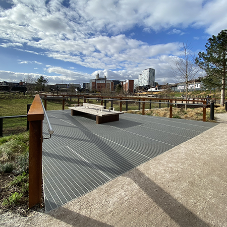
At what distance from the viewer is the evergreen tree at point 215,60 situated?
666 inches

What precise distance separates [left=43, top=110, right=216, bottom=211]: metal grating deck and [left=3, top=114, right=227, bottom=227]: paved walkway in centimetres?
17

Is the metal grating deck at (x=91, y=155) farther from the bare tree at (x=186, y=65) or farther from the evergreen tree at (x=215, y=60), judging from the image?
the evergreen tree at (x=215, y=60)

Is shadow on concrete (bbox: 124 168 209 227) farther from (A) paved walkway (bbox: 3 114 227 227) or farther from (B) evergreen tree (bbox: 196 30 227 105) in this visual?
(B) evergreen tree (bbox: 196 30 227 105)

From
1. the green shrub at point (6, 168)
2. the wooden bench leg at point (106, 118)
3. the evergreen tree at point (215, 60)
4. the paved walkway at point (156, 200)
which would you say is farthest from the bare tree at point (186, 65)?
the green shrub at point (6, 168)

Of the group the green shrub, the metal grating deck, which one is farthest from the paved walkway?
the green shrub

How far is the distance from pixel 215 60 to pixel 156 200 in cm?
2006

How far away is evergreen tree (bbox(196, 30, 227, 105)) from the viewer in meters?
16.9

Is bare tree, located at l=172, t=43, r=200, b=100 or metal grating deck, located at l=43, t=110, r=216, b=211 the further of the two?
bare tree, located at l=172, t=43, r=200, b=100

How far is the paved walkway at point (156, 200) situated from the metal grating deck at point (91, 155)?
0.56 ft

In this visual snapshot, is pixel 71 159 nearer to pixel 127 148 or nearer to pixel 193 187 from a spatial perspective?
pixel 127 148

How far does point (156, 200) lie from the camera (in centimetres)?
172

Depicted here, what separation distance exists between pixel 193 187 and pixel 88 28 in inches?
499

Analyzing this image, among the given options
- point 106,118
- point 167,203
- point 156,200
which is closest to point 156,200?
point 156,200

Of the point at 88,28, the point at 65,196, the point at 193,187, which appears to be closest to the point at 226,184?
the point at 193,187
